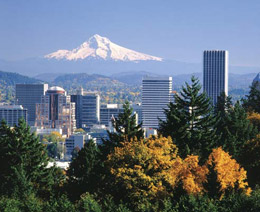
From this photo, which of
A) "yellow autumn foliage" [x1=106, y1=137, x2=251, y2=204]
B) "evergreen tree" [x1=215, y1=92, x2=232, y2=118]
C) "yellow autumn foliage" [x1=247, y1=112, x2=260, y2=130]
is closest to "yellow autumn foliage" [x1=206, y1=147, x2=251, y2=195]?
"yellow autumn foliage" [x1=106, y1=137, x2=251, y2=204]

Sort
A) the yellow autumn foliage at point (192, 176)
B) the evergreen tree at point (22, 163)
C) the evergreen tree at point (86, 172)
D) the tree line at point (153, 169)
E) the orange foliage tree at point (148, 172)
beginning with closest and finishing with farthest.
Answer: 1. the tree line at point (153, 169)
2. the yellow autumn foliage at point (192, 176)
3. the orange foliage tree at point (148, 172)
4. the evergreen tree at point (86, 172)
5. the evergreen tree at point (22, 163)

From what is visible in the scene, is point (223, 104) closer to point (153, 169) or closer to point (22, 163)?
point (22, 163)

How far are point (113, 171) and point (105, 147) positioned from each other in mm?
7321

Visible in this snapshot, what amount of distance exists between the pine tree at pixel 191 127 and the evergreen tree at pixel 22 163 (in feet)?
28.7

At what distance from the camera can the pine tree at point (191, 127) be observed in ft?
137

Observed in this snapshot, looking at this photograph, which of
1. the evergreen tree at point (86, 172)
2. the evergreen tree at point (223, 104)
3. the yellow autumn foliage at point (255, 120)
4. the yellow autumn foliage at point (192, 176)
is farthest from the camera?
the evergreen tree at point (223, 104)

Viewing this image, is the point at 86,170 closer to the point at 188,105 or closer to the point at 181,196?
the point at 188,105

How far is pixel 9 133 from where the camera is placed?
4912 cm

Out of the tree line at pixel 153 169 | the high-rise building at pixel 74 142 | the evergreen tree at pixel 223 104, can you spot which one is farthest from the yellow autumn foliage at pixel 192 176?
the high-rise building at pixel 74 142

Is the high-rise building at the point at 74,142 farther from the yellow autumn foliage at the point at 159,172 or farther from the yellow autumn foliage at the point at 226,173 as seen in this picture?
the yellow autumn foliage at the point at 226,173

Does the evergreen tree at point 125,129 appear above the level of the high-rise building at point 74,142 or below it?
above

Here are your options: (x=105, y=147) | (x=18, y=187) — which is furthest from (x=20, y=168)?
(x=105, y=147)

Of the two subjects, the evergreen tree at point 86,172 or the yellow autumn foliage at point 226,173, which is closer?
the yellow autumn foliage at point 226,173

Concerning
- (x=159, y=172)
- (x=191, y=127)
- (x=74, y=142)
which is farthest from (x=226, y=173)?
→ (x=74, y=142)
